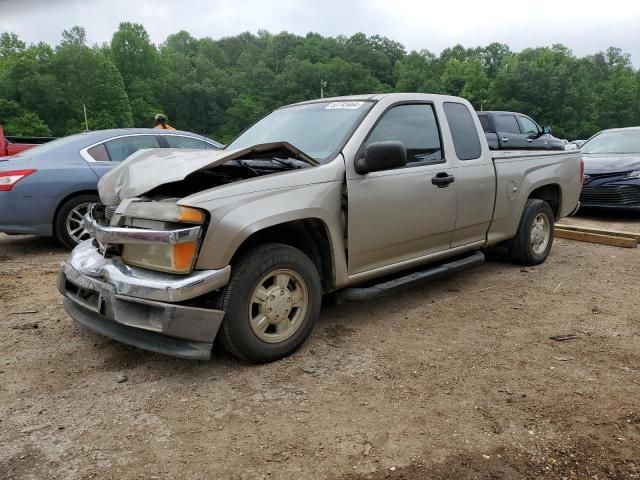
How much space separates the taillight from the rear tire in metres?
5.56

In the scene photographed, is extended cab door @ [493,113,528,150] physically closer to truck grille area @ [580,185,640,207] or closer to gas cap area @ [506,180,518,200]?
truck grille area @ [580,185,640,207]

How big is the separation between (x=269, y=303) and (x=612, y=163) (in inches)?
308

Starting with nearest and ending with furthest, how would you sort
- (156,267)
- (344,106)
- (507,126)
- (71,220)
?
(156,267)
(344,106)
(71,220)
(507,126)

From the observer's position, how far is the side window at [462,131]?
181 inches

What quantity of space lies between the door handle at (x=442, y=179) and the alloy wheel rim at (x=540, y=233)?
1856 millimetres

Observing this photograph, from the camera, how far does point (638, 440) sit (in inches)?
98.0

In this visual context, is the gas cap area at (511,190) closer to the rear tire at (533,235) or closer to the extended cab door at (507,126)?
the rear tire at (533,235)

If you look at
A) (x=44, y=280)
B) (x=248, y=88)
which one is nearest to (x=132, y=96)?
(x=248, y=88)

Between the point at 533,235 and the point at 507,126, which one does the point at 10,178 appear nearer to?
the point at 533,235

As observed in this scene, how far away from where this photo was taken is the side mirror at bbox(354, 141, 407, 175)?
350 centimetres

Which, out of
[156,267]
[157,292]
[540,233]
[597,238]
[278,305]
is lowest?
[597,238]

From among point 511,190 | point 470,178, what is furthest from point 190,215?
point 511,190

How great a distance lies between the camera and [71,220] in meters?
6.18

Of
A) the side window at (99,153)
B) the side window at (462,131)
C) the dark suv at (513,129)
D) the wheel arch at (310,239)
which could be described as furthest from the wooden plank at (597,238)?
the side window at (99,153)
